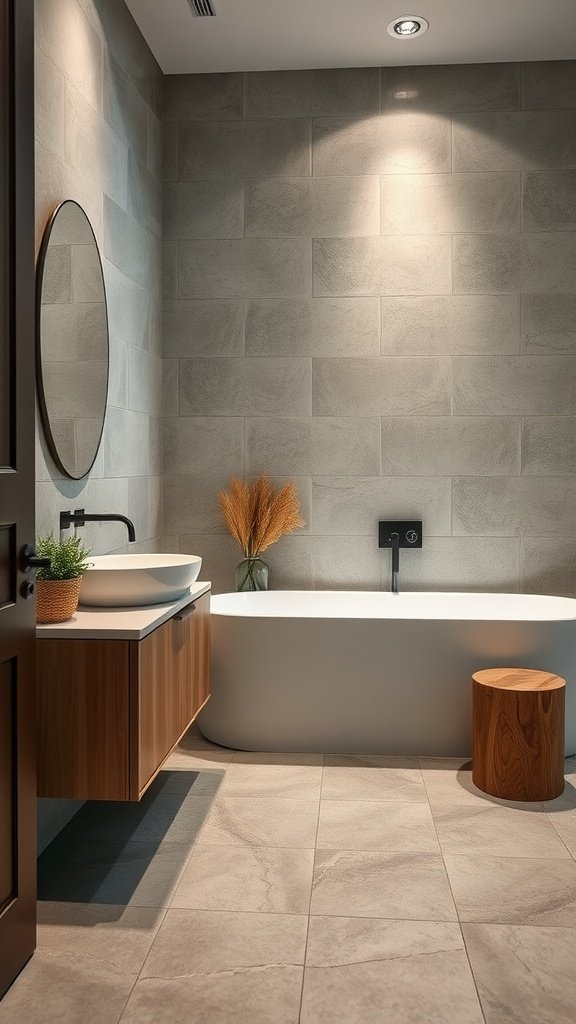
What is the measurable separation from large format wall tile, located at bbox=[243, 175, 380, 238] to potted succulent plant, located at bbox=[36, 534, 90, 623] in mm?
2406

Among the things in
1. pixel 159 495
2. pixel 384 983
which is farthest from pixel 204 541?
pixel 384 983

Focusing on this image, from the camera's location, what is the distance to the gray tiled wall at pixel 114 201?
2.79m

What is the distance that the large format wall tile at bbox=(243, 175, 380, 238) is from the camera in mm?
4254

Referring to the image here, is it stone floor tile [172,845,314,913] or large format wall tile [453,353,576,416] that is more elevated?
large format wall tile [453,353,576,416]

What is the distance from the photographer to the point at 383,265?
4.25 m

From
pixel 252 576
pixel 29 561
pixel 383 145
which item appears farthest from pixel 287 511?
pixel 29 561

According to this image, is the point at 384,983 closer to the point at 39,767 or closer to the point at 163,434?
the point at 39,767

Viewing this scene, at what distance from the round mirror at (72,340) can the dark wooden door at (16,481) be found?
0.72 meters

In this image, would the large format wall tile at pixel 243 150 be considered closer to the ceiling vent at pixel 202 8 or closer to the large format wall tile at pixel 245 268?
the large format wall tile at pixel 245 268

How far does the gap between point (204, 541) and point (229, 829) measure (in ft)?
5.81

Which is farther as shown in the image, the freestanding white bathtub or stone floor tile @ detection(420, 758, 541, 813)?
the freestanding white bathtub

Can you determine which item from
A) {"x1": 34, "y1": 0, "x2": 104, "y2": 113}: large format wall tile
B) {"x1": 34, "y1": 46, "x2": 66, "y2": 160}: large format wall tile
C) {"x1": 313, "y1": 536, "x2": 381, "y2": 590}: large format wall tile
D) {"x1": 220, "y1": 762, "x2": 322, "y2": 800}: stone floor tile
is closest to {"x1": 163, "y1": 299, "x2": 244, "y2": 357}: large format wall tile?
{"x1": 313, "y1": 536, "x2": 381, "y2": 590}: large format wall tile

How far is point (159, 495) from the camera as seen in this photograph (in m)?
4.29

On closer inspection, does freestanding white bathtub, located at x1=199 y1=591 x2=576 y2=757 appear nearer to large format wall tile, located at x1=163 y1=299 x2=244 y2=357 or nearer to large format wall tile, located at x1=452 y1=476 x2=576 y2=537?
large format wall tile, located at x1=452 y1=476 x2=576 y2=537
